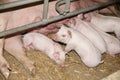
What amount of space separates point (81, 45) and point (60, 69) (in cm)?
37

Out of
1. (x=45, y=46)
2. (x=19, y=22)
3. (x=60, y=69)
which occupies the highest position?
(x=19, y=22)

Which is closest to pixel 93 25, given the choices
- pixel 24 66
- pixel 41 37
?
pixel 41 37

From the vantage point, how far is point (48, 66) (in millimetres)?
3045

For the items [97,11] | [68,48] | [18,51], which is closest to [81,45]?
[68,48]

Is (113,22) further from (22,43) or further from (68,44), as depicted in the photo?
(22,43)

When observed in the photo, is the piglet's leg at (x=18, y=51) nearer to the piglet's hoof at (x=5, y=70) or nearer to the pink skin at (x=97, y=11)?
the piglet's hoof at (x=5, y=70)

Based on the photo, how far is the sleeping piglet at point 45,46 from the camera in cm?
295

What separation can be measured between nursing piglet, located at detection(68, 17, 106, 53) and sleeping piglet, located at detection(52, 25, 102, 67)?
0.38 feet

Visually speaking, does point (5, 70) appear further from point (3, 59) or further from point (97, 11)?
point (97, 11)

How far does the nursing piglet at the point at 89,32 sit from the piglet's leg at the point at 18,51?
70cm

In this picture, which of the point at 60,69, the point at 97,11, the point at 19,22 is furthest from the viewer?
the point at 97,11

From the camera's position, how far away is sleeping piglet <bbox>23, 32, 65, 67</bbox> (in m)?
2.95

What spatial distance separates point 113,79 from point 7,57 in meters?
1.31

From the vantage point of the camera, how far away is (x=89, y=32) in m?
3.18
